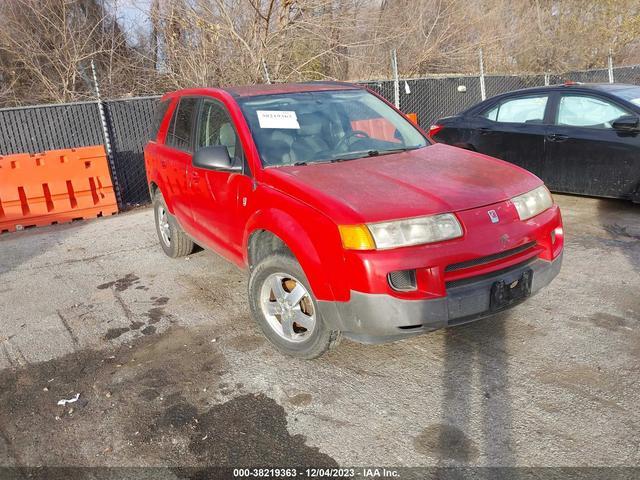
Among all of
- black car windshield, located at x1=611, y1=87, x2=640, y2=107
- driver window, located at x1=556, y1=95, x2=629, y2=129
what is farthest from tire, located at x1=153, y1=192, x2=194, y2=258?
black car windshield, located at x1=611, y1=87, x2=640, y2=107

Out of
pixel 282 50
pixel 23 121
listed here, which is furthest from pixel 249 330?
pixel 282 50

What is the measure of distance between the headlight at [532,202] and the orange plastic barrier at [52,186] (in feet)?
22.7

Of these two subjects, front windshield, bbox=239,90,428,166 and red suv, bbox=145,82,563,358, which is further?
front windshield, bbox=239,90,428,166

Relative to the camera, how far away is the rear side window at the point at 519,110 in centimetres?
721

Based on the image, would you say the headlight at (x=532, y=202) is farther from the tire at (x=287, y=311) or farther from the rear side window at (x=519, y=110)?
the rear side window at (x=519, y=110)

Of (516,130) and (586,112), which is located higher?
(586,112)

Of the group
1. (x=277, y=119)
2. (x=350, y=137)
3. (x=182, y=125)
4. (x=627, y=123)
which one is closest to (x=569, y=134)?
(x=627, y=123)

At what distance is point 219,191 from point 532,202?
231 centimetres

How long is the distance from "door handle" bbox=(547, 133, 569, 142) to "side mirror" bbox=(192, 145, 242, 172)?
474cm

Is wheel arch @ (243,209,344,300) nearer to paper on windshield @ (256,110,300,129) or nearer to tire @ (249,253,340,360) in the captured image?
tire @ (249,253,340,360)

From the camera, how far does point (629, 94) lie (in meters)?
6.59

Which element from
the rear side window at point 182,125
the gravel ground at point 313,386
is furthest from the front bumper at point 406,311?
the rear side window at point 182,125

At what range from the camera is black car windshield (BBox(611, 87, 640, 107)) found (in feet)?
21.1

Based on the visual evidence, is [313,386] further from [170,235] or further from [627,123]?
[627,123]
